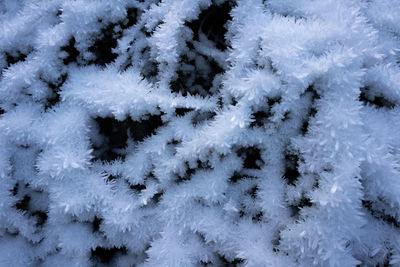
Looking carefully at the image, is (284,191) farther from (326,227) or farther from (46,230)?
(46,230)

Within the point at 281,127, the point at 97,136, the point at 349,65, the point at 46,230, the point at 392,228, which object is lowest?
the point at 46,230

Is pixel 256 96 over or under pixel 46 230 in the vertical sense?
over

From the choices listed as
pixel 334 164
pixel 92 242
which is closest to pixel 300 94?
pixel 334 164

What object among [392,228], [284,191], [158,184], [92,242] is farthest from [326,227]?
[92,242]

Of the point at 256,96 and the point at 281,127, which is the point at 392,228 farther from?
the point at 256,96

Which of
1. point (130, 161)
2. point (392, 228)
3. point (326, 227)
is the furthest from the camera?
point (130, 161)

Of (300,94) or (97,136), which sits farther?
(97,136)

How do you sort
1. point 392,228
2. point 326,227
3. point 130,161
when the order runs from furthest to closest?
point 130,161 < point 392,228 < point 326,227
